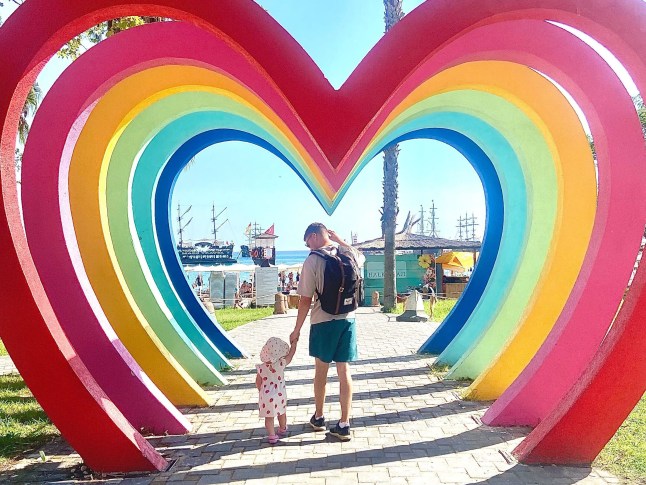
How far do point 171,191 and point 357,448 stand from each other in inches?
209

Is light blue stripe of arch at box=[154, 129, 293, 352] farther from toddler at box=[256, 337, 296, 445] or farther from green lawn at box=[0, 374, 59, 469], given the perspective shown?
toddler at box=[256, 337, 296, 445]

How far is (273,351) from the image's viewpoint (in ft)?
16.1

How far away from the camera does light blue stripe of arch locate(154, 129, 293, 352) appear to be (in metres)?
8.41

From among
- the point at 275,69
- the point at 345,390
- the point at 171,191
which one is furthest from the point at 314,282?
the point at 171,191

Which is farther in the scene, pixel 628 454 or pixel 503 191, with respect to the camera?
pixel 503 191

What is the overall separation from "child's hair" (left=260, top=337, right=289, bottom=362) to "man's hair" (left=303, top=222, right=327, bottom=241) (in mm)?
997

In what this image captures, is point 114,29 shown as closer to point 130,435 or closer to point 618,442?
point 130,435

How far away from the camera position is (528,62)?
4.98 metres

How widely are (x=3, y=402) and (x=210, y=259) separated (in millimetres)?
56840

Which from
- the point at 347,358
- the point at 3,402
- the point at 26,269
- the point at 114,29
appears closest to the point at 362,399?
the point at 347,358

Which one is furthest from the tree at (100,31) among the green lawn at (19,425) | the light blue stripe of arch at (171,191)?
the green lawn at (19,425)

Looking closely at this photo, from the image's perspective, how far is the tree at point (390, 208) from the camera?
16859mm

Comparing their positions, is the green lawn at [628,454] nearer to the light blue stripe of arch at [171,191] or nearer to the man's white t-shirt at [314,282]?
the man's white t-shirt at [314,282]

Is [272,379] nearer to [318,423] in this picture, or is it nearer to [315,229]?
[318,423]
